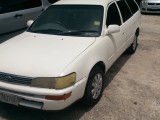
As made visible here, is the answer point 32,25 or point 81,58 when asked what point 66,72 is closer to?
point 81,58

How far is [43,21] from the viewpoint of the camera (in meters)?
5.45

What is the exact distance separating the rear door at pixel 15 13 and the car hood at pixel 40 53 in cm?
133

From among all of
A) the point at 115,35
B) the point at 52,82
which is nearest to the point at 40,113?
the point at 52,82

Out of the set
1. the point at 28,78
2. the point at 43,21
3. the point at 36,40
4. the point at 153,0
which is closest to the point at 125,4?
the point at 43,21

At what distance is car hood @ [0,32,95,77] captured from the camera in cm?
391

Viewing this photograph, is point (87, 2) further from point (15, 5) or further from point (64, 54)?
point (15, 5)

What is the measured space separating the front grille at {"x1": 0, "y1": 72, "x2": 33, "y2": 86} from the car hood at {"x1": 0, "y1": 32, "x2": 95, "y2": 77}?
6 cm

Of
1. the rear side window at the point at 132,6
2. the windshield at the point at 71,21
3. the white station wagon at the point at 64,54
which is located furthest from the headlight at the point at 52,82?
the rear side window at the point at 132,6

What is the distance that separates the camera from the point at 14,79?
3920 mm

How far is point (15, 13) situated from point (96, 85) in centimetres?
307

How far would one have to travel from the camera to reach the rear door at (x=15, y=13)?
626cm

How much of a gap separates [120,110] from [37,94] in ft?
4.99

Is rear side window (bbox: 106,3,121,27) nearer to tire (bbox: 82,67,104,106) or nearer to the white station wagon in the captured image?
the white station wagon

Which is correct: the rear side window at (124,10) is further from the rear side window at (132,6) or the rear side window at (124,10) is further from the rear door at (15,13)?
the rear door at (15,13)
